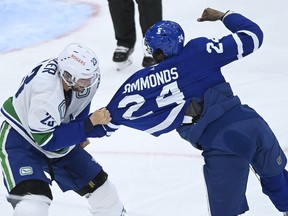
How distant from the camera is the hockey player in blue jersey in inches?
111

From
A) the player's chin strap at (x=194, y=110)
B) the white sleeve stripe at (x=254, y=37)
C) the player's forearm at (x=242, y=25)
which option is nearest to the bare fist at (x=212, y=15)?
the player's forearm at (x=242, y=25)

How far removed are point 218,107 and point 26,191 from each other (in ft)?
2.40

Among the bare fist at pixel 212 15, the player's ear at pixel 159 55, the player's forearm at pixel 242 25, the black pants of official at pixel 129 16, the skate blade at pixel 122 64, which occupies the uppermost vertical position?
the player's forearm at pixel 242 25

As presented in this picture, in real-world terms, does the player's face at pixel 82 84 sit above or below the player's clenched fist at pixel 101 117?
above

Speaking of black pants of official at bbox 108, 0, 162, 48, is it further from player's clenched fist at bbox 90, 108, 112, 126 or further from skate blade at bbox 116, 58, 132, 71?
player's clenched fist at bbox 90, 108, 112, 126

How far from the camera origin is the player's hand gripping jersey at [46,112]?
2.89 m

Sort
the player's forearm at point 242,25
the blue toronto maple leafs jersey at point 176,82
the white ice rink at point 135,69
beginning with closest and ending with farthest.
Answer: the blue toronto maple leafs jersey at point 176,82 → the player's forearm at point 242,25 → the white ice rink at point 135,69

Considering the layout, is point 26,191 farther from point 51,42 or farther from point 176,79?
point 51,42

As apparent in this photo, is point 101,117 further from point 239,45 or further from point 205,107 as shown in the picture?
point 239,45

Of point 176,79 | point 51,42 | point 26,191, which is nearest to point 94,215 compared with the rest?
point 26,191

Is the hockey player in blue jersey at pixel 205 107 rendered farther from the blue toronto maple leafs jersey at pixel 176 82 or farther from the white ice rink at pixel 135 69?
the white ice rink at pixel 135 69

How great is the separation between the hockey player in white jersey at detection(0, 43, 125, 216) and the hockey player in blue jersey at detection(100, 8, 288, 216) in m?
0.15

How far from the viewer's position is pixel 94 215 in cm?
318

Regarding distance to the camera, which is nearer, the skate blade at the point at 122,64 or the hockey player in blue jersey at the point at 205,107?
the hockey player in blue jersey at the point at 205,107
